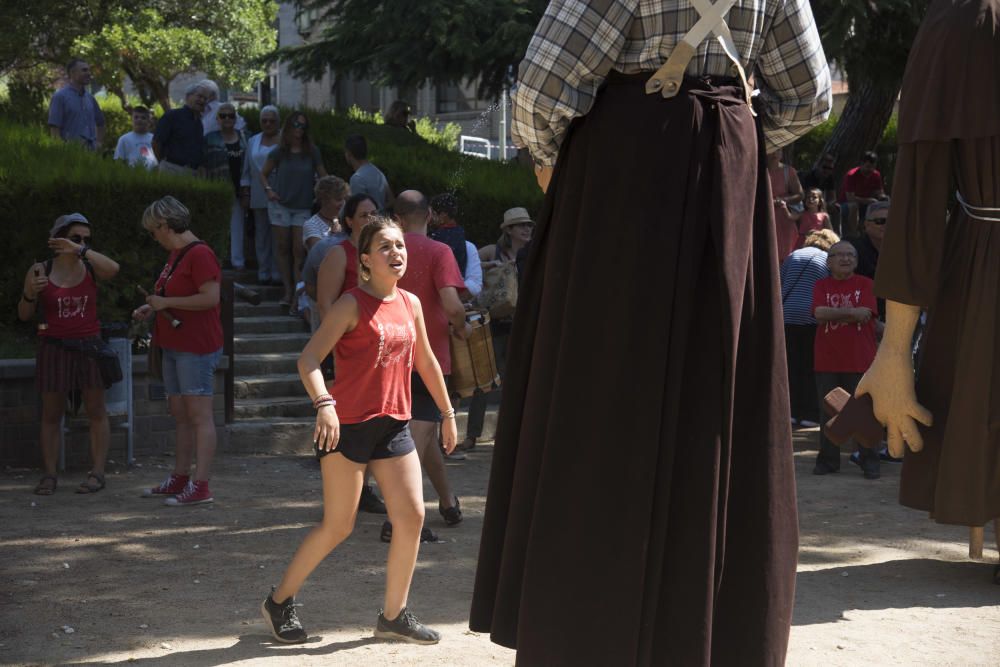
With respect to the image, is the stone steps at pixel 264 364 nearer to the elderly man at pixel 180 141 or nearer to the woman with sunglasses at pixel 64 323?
the woman with sunglasses at pixel 64 323

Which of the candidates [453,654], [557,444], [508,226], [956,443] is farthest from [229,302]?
[557,444]

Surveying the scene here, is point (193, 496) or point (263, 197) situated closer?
point (193, 496)

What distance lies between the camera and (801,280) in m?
10.8

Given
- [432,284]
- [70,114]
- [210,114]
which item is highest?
[210,114]

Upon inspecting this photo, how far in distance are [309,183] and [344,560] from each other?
7.30 metres

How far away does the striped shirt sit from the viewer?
35.1ft

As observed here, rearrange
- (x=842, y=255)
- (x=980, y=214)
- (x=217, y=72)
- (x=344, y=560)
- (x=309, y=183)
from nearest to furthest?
(x=980, y=214) < (x=344, y=560) < (x=842, y=255) < (x=309, y=183) < (x=217, y=72)

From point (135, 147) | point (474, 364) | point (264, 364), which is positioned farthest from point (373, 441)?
point (135, 147)

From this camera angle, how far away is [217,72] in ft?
124

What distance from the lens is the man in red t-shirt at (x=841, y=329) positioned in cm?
991

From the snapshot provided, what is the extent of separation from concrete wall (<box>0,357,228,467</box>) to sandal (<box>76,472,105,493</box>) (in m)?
0.72

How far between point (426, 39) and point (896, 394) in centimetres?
1362

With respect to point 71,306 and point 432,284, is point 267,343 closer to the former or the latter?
point 71,306

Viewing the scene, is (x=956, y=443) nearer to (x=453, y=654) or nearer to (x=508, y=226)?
(x=453, y=654)
